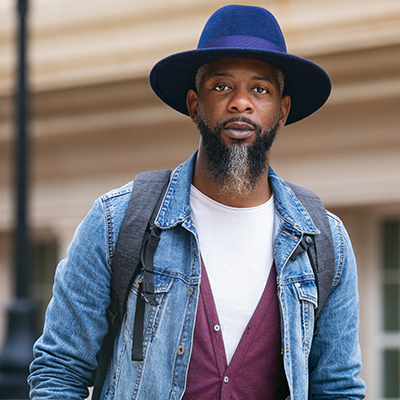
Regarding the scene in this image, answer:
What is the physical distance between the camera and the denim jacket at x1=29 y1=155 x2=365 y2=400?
216 cm

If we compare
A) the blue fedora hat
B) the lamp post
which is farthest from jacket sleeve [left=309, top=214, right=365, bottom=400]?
the lamp post

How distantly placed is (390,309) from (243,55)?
5167 millimetres

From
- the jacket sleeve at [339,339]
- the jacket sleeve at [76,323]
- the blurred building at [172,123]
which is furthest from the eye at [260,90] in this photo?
the blurred building at [172,123]

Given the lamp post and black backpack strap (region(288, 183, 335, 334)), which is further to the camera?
the lamp post

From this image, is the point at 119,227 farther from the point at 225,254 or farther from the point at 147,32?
the point at 147,32

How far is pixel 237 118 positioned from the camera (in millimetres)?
2334

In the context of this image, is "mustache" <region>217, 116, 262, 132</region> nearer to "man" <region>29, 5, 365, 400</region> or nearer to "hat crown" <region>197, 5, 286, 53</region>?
"man" <region>29, 5, 365, 400</region>

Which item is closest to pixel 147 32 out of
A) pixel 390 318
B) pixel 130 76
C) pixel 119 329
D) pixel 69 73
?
pixel 130 76

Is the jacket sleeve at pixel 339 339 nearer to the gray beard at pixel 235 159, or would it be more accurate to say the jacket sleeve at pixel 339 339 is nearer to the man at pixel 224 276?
the man at pixel 224 276

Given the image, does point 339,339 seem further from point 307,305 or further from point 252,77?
point 252,77

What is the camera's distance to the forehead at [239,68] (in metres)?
2.37

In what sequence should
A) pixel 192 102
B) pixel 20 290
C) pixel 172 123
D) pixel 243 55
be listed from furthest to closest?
1. pixel 172 123
2. pixel 20 290
3. pixel 192 102
4. pixel 243 55

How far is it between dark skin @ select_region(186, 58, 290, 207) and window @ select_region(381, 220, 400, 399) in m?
4.75

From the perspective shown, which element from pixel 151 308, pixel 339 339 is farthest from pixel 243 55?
pixel 339 339
